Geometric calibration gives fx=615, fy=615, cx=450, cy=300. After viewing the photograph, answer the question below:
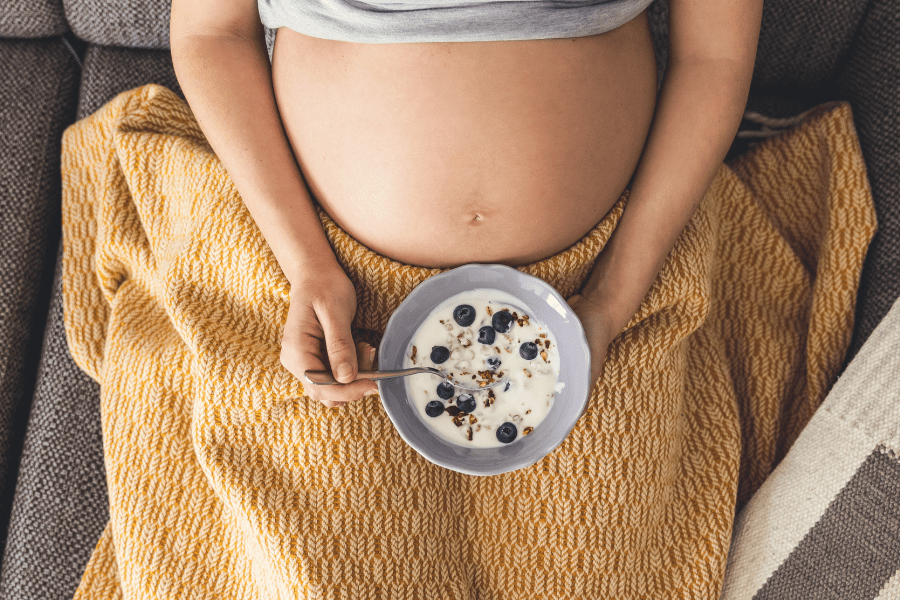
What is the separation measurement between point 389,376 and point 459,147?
9.9 inches

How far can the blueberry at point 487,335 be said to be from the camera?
2.13 ft

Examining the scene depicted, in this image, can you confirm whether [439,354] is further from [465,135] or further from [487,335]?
[465,135]

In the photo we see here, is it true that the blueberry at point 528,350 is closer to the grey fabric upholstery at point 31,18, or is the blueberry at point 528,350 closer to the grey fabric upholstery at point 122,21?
the grey fabric upholstery at point 122,21

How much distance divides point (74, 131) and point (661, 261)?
92 cm

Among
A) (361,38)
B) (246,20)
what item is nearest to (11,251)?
(246,20)

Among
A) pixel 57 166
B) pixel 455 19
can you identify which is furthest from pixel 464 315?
pixel 57 166

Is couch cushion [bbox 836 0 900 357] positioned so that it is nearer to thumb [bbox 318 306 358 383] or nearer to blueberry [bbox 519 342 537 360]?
blueberry [bbox 519 342 537 360]

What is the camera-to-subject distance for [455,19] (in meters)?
0.63

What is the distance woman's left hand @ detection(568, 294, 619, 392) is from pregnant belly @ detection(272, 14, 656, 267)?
0.27 ft

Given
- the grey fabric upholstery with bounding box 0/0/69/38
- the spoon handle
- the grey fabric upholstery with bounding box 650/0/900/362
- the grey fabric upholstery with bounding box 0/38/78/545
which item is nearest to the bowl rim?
the spoon handle

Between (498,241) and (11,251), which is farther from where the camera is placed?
(11,251)

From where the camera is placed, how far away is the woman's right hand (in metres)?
0.63

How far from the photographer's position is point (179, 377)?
2.56 feet

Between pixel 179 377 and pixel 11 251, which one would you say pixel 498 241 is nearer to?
pixel 179 377
